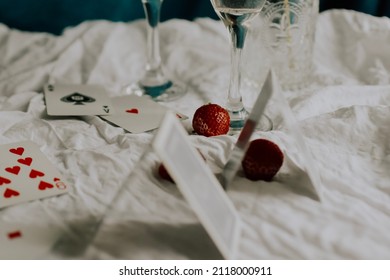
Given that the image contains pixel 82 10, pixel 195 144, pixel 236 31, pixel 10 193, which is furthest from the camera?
pixel 82 10

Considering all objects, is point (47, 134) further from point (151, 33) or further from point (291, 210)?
point (291, 210)

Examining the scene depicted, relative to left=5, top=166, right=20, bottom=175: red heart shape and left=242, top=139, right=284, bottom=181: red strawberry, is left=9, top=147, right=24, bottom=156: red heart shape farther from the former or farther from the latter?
left=242, top=139, right=284, bottom=181: red strawberry

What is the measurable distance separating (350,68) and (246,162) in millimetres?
736

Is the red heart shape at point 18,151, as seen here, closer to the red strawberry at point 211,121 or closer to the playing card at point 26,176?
the playing card at point 26,176

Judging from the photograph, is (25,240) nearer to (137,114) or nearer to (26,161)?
(26,161)

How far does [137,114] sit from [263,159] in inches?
16.7

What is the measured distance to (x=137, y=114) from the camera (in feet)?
3.99

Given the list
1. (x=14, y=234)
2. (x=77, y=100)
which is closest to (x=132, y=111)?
(x=77, y=100)

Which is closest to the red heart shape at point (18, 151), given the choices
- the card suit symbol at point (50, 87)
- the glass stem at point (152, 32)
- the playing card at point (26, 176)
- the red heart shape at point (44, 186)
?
the playing card at point (26, 176)

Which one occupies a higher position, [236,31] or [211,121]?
[236,31]

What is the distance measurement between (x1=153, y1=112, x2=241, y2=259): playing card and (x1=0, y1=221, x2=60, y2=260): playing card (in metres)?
0.22

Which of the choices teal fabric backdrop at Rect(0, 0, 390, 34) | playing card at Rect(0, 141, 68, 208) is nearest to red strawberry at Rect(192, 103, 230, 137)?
playing card at Rect(0, 141, 68, 208)

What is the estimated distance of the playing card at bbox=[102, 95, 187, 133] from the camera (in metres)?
1.16

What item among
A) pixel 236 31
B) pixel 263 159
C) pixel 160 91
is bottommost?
pixel 160 91
